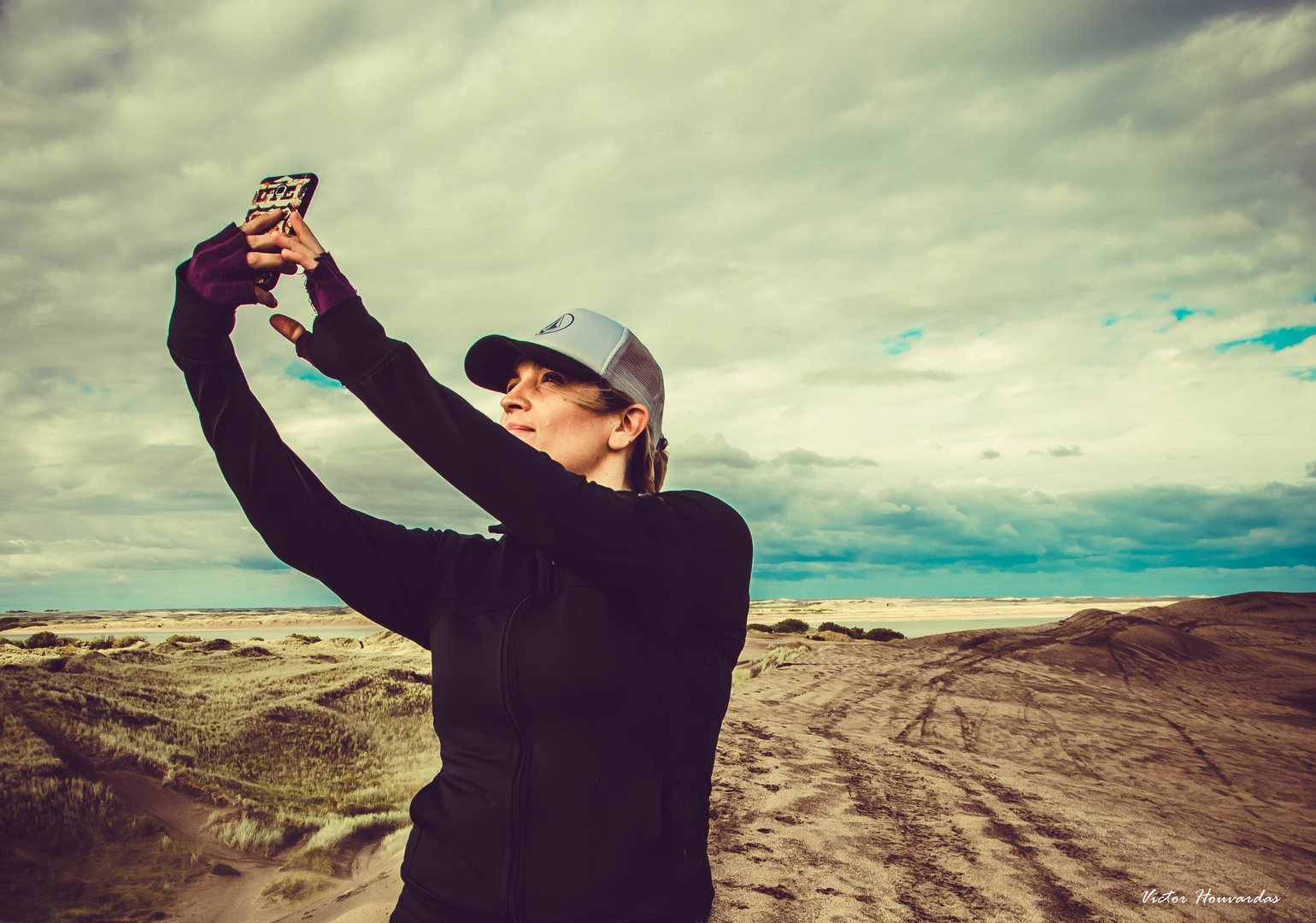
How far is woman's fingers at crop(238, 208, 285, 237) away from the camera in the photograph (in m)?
1.42

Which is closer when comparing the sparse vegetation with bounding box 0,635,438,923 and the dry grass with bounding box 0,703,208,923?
the dry grass with bounding box 0,703,208,923

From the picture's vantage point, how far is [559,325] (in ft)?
6.41

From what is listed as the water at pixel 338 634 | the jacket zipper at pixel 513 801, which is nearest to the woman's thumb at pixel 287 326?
the jacket zipper at pixel 513 801

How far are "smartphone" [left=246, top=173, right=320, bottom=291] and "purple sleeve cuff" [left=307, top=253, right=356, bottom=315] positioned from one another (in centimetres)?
23

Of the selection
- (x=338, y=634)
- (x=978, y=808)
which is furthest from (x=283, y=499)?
(x=338, y=634)

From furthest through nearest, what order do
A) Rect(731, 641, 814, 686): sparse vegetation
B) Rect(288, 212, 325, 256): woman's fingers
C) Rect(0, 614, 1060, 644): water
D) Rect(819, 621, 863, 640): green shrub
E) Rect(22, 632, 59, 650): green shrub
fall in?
Rect(0, 614, 1060, 644): water < Rect(819, 621, 863, 640): green shrub < Rect(22, 632, 59, 650): green shrub < Rect(731, 641, 814, 686): sparse vegetation < Rect(288, 212, 325, 256): woman's fingers

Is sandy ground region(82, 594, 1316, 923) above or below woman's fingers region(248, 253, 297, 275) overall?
below

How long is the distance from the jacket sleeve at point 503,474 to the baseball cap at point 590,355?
485mm

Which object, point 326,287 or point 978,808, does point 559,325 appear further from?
point 978,808

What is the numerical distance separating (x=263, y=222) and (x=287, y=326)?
0.71 ft

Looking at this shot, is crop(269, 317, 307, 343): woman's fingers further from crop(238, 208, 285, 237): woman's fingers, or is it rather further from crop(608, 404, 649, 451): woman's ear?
crop(608, 404, 649, 451): woman's ear

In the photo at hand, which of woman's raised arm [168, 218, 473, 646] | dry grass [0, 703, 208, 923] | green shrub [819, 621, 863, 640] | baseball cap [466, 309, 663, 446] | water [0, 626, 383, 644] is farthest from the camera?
water [0, 626, 383, 644]

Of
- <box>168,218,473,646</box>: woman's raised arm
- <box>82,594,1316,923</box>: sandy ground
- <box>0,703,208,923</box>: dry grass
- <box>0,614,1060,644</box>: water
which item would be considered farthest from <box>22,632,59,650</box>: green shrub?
<box>168,218,473,646</box>: woman's raised arm

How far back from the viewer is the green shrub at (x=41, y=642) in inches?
849
